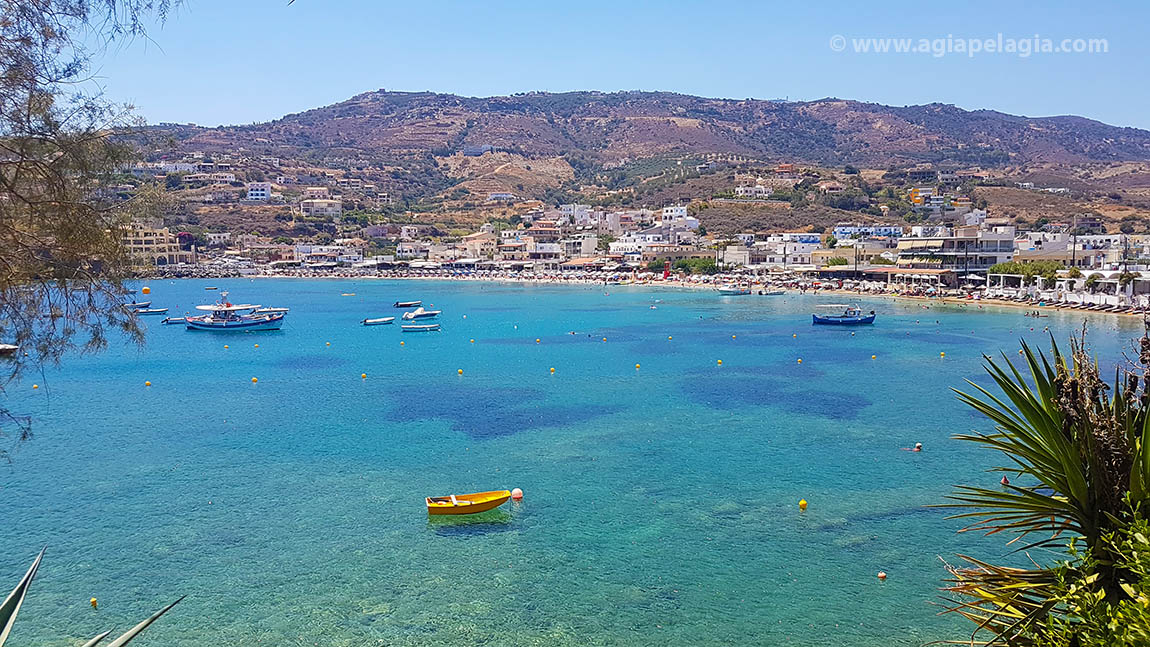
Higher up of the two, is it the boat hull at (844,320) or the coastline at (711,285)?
the coastline at (711,285)

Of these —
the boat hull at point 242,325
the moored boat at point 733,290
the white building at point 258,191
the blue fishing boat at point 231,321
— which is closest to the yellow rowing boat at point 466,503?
the boat hull at point 242,325

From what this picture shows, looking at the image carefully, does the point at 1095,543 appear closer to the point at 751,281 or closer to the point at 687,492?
the point at 687,492

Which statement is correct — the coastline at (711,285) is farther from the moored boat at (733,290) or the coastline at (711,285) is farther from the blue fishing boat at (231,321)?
the blue fishing boat at (231,321)

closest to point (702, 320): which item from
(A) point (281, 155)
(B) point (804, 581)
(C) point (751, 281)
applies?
(C) point (751, 281)

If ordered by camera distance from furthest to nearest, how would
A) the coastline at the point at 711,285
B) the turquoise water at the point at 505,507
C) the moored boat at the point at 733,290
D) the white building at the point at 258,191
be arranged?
the white building at the point at 258,191 < the moored boat at the point at 733,290 < the coastline at the point at 711,285 < the turquoise water at the point at 505,507

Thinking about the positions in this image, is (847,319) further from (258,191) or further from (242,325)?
(258,191)

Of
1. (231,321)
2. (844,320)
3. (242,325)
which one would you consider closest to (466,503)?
(844,320)
